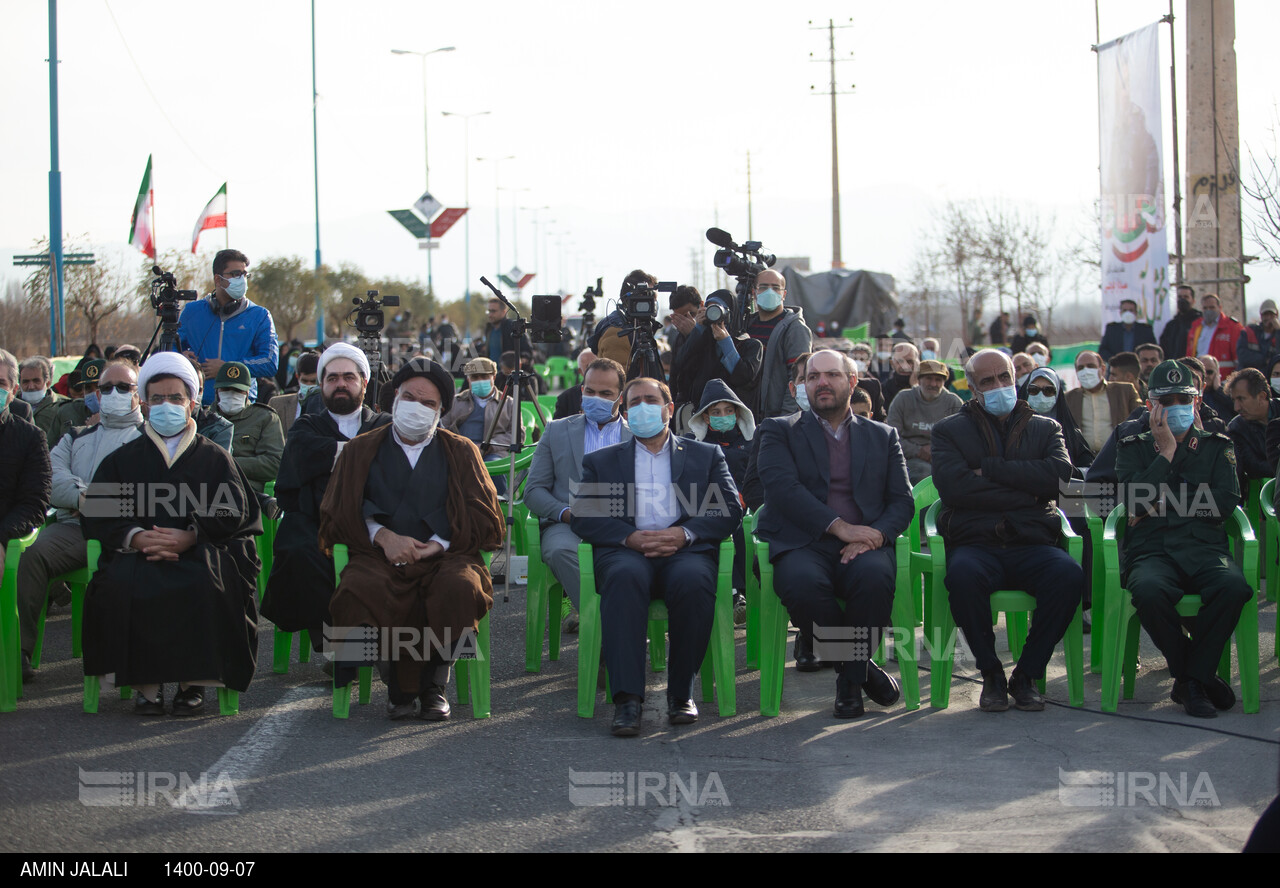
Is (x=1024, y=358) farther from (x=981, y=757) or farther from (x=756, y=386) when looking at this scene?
(x=981, y=757)

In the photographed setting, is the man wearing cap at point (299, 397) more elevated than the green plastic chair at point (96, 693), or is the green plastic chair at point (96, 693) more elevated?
the man wearing cap at point (299, 397)

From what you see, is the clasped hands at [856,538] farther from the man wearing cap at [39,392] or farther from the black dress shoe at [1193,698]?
the man wearing cap at [39,392]

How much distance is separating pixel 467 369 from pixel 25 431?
5.07 meters

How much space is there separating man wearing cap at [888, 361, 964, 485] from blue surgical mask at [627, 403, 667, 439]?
3.96 metres

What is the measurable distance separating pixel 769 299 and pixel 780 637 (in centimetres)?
379

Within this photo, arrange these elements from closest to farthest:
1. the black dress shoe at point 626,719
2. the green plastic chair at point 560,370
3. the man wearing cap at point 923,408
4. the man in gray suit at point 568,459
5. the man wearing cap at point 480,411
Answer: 1. the black dress shoe at point 626,719
2. the man in gray suit at point 568,459
3. the man wearing cap at point 923,408
4. the man wearing cap at point 480,411
5. the green plastic chair at point 560,370

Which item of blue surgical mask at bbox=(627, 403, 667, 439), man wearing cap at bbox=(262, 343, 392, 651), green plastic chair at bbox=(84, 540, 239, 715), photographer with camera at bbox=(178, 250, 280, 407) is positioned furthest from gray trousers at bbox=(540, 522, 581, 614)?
photographer with camera at bbox=(178, 250, 280, 407)

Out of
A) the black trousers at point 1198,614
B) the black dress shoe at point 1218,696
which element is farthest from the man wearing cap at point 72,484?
the black dress shoe at point 1218,696

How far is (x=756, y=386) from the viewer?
9.76 m

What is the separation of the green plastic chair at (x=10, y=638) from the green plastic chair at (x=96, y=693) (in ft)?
1.22

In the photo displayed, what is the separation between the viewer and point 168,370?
6910mm

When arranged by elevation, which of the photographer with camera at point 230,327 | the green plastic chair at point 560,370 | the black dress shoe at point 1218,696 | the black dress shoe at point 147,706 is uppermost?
the green plastic chair at point 560,370

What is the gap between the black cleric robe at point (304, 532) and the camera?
711 cm

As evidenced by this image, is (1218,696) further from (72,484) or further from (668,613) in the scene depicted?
(72,484)
